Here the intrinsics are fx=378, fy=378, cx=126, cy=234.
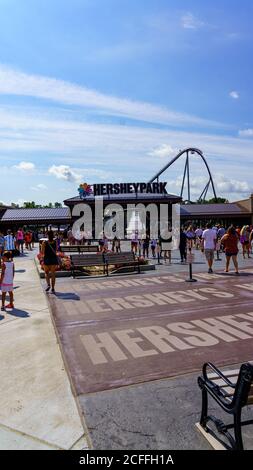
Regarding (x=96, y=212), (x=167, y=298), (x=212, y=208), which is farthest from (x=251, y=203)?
(x=167, y=298)

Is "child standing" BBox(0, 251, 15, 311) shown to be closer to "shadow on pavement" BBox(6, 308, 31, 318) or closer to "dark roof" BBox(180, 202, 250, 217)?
"shadow on pavement" BBox(6, 308, 31, 318)

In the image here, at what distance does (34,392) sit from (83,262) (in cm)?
1001

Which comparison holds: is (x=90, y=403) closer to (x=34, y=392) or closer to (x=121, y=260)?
(x=34, y=392)

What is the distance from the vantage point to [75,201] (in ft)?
149

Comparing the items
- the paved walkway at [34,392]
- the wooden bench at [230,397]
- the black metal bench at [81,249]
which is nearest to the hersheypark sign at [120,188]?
the black metal bench at [81,249]

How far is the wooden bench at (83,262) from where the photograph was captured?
14.3m

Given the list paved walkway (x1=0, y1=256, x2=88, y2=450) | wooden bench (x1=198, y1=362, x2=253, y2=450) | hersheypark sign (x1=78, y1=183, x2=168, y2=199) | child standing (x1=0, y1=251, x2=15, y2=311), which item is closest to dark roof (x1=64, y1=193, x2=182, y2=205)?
hersheypark sign (x1=78, y1=183, x2=168, y2=199)

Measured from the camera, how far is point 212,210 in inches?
1970

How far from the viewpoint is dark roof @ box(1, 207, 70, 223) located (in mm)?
46075

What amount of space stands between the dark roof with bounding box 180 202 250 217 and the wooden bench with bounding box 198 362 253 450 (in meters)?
45.7

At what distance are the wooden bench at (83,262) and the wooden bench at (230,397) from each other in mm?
10905

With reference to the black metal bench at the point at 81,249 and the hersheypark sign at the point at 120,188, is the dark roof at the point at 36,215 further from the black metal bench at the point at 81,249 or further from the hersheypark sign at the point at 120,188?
the black metal bench at the point at 81,249

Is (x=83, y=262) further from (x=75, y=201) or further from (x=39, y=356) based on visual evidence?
(x=75, y=201)

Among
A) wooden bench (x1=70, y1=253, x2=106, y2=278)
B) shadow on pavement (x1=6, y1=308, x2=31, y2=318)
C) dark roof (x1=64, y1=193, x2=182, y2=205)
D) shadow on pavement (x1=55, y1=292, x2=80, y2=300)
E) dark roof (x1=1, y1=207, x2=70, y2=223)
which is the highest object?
dark roof (x1=64, y1=193, x2=182, y2=205)
